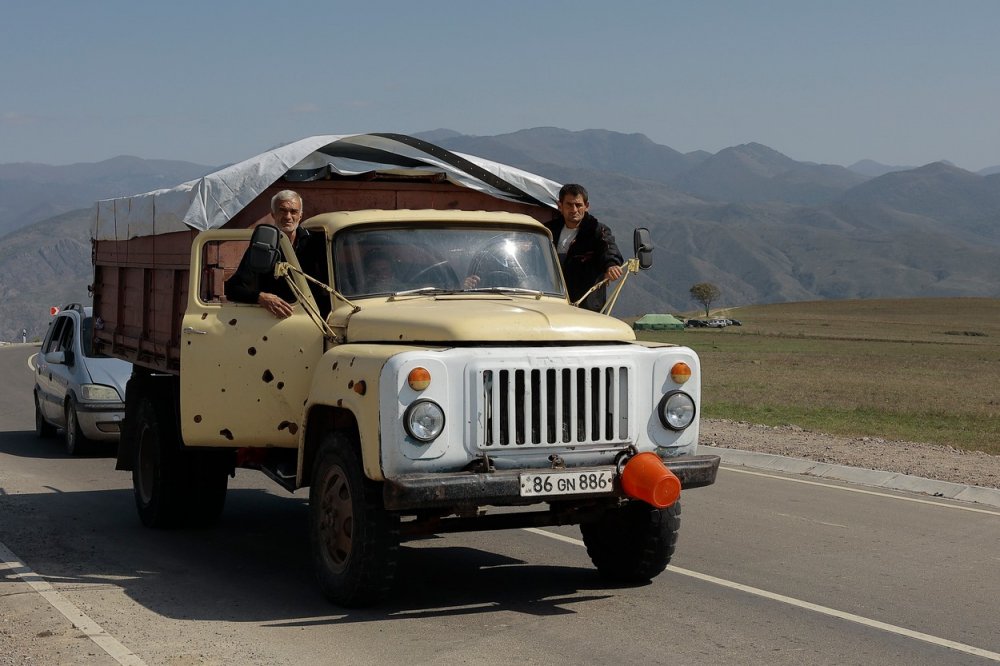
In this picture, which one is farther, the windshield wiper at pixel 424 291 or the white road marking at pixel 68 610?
the windshield wiper at pixel 424 291

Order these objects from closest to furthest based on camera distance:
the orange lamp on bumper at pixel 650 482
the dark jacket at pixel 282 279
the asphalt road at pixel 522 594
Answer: the asphalt road at pixel 522 594 < the orange lamp on bumper at pixel 650 482 < the dark jacket at pixel 282 279

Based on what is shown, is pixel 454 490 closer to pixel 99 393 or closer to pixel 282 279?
pixel 282 279

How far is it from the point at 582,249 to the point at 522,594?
2723 millimetres

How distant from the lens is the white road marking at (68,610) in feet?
20.0

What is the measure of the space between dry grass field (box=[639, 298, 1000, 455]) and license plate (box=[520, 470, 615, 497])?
11.6m

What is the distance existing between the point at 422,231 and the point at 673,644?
3.07 meters

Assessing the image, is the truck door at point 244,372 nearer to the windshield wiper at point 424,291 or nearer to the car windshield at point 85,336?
the windshield wiper at point 424,291

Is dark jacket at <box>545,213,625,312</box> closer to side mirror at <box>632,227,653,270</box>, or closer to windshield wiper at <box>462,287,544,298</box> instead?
side mirror at <box>632,227,653,270</box>

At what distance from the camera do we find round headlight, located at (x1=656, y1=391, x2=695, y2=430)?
279 inches

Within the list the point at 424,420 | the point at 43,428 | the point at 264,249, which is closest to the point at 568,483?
the point at 424,420

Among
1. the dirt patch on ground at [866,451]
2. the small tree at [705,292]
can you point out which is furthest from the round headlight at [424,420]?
the small tree at [705,292]

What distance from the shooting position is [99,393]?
14781 millimetres

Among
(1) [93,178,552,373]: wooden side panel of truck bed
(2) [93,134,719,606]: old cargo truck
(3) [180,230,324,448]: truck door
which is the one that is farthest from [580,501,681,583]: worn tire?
(1) [93,178,552,373]: wooden side panel of truck bed

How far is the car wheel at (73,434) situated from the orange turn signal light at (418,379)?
9487 mm
